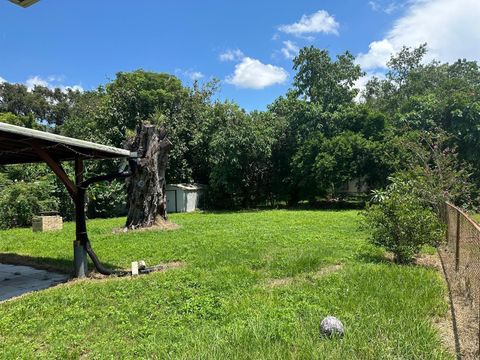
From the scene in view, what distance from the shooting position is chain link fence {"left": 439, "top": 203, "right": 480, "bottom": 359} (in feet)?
12.3

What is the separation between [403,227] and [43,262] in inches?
285

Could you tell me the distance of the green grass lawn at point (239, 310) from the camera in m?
3.50

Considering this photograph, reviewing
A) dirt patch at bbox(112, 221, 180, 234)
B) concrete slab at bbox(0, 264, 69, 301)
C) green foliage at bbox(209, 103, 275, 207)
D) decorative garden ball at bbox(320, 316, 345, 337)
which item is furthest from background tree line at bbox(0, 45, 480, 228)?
decorative garden ball at bbox(320, 316, 345, 337)

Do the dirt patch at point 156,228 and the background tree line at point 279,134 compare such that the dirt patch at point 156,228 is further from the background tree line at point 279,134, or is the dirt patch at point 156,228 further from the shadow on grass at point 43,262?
the background tree line at point 279,134

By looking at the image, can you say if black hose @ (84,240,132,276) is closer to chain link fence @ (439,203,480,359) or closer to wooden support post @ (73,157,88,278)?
wooden support post @ (73,157,88,278)

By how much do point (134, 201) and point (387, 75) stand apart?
31.6m

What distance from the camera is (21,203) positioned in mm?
14859

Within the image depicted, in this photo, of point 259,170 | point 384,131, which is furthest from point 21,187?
point 384,131

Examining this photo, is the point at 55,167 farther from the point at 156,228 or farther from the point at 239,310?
the point at 156,228

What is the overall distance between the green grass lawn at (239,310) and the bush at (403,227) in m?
0.41

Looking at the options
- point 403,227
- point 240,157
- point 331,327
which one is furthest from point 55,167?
point 240,157

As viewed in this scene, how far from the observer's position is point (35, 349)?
3682 millimetres

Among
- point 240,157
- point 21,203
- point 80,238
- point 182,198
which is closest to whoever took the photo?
point 80,238

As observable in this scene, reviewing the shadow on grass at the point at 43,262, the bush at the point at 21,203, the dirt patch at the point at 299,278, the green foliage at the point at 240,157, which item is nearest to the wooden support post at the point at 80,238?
the shadow on grass at the point at 43,262
